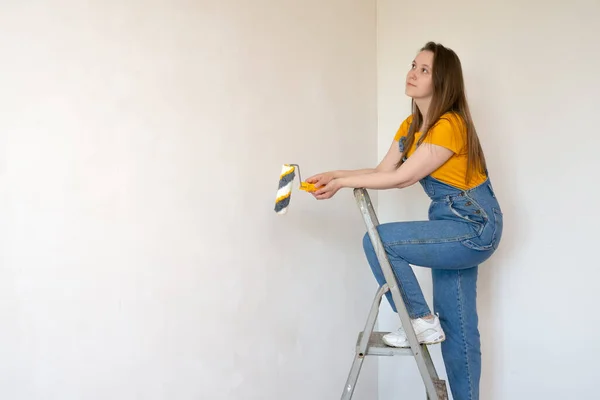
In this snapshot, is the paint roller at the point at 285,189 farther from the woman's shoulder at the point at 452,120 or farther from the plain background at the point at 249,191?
the woman's shoulder at the point at 452,120

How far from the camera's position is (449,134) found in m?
1.62

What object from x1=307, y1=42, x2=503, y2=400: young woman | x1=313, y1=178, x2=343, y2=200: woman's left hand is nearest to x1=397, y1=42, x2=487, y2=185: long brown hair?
x1=307, y1=42, x2=503, y2=400: young woman

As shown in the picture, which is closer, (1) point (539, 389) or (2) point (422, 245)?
(2) point (422, 245)

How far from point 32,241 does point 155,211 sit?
36 centimetres

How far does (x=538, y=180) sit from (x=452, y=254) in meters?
0.73

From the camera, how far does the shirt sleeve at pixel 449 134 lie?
1.62m

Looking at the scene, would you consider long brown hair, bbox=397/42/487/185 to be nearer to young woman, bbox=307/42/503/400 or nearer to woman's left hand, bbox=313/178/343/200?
young woman, bbox=307/42/503/400

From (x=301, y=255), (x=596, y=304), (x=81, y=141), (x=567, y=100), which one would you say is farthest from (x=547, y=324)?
(x=81, y=141)

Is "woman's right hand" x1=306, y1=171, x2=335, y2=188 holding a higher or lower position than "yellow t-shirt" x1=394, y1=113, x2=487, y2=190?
lower

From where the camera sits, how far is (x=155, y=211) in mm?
1613

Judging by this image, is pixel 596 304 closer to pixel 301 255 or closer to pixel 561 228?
pixel 561 228

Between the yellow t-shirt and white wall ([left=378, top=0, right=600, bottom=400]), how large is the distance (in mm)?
530

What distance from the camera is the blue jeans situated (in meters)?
1.60

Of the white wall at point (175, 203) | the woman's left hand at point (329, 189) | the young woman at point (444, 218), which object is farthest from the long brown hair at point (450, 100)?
the white wall at point (175, 203)
